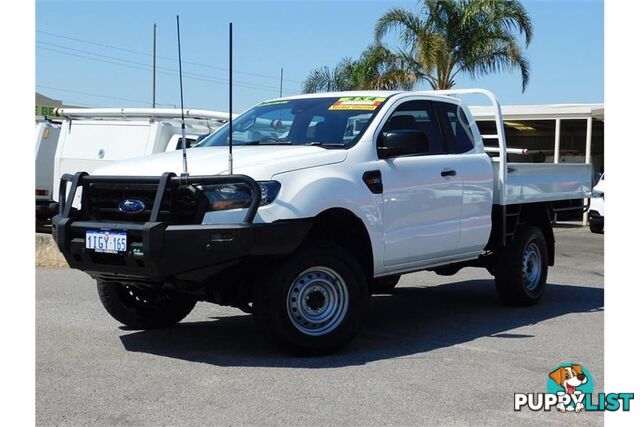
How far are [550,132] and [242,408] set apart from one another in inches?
1078

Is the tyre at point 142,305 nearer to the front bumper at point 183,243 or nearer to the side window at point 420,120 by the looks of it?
the front bumper at point 183,243

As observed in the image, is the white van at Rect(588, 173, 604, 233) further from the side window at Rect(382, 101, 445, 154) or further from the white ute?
the side window at Rect(382, 101, 445, 154)

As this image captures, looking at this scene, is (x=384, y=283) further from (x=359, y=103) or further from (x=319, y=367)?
(x=319, y=367)

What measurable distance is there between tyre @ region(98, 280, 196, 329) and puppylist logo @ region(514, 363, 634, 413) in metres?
3.24

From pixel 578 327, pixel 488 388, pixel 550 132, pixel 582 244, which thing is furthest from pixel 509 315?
pixel 550 132

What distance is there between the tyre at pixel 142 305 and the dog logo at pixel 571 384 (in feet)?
10.6

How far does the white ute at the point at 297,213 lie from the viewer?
6.35m

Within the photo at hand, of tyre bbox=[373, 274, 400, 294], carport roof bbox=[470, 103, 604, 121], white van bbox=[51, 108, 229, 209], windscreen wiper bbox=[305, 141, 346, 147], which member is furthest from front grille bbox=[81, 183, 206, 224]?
carport roof bbox=[470, 103, 604, 121]

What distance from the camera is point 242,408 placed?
5.38 metres

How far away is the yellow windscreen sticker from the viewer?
25.2ft

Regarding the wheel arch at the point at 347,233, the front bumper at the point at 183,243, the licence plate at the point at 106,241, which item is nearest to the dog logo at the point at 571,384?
the wheel arch at the point at 347,233

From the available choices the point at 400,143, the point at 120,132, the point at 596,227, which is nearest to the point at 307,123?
the point at 400,143

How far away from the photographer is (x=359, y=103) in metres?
7.77
